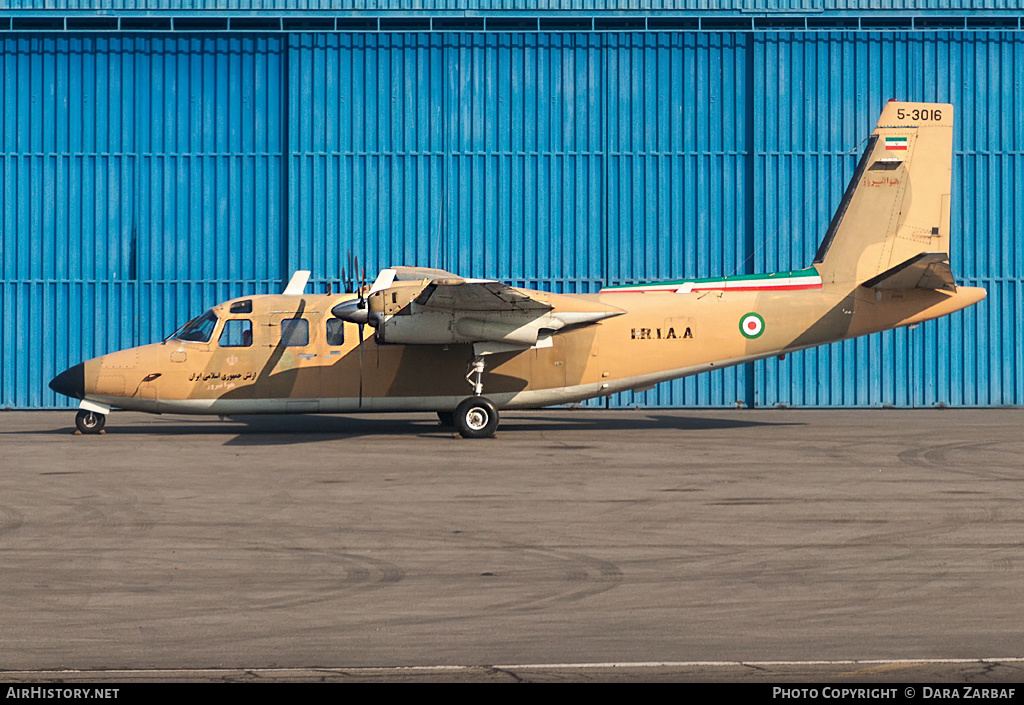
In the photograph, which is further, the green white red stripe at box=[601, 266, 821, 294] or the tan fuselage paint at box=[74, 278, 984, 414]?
the green white red stripe at box=[601, 266, 821, 294]

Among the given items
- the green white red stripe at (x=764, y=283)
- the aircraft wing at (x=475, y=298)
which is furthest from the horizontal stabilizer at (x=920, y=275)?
the aircraft wing at (x=475, y=298)

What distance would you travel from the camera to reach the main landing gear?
21.2 m

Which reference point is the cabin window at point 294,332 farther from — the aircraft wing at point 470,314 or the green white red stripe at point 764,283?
the green white red stripe at point 764,283

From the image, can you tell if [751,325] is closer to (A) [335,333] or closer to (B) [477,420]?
(B) [477,420]

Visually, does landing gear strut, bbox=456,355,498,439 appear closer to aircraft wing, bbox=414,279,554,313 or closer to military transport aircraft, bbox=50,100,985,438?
military transport aircraft, bbox=50,100,985,438

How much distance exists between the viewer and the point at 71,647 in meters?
7.34

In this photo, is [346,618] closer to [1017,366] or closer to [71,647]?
[71,647]

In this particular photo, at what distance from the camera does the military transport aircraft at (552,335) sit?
21.5m

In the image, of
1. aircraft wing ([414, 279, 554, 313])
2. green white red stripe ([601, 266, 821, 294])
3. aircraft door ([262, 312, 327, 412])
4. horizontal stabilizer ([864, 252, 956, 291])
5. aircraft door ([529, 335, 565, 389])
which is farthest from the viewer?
green white red stripe ([601, 266, 821, 294])

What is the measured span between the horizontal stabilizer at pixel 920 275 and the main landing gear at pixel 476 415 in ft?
27.2

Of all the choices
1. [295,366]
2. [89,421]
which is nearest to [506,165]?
[295,366]

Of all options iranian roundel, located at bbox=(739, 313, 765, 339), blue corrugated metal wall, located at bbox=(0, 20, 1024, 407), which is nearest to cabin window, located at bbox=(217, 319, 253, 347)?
blue corrugated metal wall, located at bbox=(0, 20, 1024, 407)

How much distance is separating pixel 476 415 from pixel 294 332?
418 cm

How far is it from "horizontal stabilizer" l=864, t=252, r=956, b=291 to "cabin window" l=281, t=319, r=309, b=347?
38.5ft
